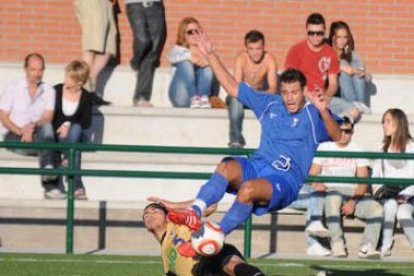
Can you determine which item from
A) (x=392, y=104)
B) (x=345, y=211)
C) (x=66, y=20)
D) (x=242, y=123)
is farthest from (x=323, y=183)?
(x=66, y=20)

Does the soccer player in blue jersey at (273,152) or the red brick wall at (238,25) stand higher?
the red brick wall at (238,25)

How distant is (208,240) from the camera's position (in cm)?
1026

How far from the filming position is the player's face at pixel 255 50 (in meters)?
16.0

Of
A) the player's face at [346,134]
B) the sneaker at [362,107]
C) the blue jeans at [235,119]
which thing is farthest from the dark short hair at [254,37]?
the player's face at [346,134]

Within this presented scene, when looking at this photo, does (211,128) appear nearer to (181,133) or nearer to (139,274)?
(181,133)

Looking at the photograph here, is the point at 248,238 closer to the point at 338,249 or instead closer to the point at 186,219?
the point at 338,249

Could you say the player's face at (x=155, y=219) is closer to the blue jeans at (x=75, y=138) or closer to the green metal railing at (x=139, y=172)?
the green metal railing at (x=139, y=172)

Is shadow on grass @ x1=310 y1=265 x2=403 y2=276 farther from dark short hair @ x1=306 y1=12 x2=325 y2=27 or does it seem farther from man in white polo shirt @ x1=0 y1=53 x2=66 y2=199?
dark short hair @ x1=306 y1=12 x2=325 y2=27

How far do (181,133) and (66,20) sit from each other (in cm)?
226

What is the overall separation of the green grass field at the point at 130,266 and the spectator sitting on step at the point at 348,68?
286cm

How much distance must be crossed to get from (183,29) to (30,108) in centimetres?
207

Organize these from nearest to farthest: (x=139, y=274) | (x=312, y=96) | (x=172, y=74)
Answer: (x=312, y=96) → (x=139, y=274) → (x=172, y=74)

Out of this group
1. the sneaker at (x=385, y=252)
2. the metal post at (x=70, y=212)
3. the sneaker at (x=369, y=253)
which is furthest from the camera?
the sneaker at (x=385, y=252)

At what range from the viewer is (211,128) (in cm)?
1639
